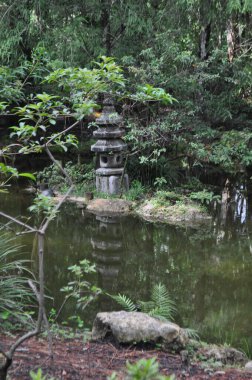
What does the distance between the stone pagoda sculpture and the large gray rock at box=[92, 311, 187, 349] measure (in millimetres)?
5199

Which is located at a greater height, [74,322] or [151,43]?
[151,43]

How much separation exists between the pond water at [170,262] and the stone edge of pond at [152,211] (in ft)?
0.68

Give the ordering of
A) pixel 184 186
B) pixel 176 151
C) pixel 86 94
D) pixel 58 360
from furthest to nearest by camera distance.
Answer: pixel 176 151, pixel 184 186, pixel 86 94, pixel 58 360

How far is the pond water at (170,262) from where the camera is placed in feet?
14.3

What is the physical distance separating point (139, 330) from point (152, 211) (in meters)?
4.58

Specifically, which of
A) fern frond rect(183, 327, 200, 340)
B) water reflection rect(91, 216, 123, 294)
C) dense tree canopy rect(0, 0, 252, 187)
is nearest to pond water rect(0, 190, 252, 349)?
water reflection rect(91, 216, 123, 294)

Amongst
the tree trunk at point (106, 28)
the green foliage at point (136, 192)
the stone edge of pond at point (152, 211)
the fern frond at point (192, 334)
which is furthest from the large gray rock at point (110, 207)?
the fern frond at point (192, 334)

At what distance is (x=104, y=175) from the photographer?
846 cm

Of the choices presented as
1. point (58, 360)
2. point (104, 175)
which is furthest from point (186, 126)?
point (58, 360)

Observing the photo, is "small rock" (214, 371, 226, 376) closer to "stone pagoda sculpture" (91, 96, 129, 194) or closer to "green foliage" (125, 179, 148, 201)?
→ "green foliage" (125, 179, 148, 201)

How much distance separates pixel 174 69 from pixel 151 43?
34.5 inches

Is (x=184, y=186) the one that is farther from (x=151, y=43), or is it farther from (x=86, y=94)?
(x=86, y=94)

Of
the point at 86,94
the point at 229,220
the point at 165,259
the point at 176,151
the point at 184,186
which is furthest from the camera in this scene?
the point at 176,151

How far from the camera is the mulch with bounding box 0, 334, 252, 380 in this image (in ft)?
8.52
